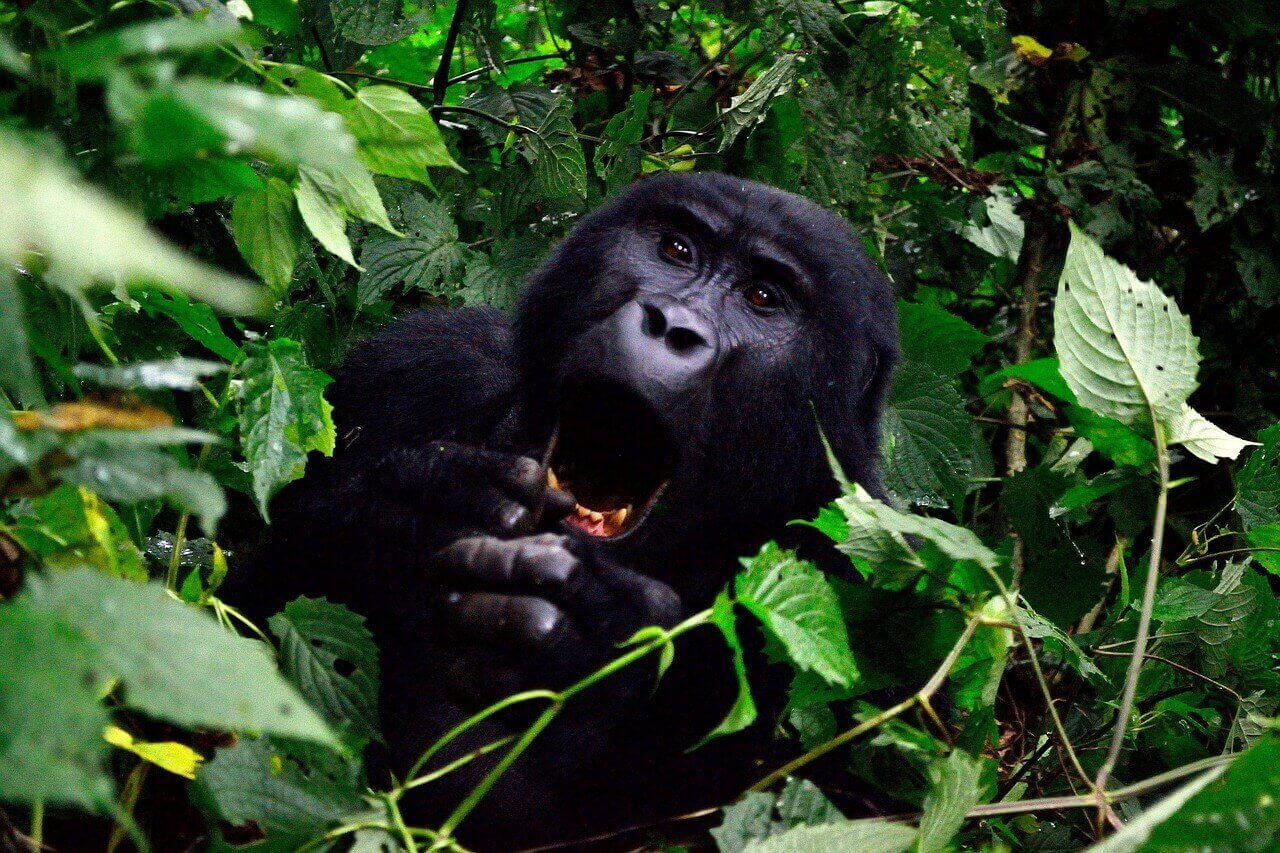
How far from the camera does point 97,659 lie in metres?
0.89

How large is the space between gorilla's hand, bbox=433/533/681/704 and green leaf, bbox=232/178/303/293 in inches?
19.8

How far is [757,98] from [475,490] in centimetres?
157

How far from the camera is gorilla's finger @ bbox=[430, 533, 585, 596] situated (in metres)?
1.86

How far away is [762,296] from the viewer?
2.57 m

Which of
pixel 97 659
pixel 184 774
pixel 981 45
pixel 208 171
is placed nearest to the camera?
pixel 97 659

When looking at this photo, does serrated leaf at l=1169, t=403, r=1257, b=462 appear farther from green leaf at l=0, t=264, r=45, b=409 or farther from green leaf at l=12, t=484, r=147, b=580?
green leaf at l=0, t=264, r=45, b=409

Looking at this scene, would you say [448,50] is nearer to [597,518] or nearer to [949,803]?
[597,518]

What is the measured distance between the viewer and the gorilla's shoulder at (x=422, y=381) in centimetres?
263

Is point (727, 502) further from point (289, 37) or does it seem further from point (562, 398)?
point (289, 37)

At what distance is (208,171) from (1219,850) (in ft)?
4.80

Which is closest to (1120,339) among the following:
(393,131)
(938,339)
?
(393,131)

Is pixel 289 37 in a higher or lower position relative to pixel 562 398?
higher

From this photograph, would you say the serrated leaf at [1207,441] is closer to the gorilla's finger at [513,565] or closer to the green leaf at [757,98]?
the gorilla's finger at [513,565]

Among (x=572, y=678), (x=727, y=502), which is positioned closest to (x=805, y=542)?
(x=727, y=502)
